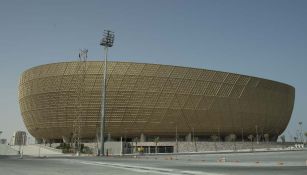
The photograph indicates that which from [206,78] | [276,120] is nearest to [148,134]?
[206,78]

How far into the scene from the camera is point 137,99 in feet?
269

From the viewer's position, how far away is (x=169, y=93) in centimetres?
8312

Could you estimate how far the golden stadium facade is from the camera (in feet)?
265

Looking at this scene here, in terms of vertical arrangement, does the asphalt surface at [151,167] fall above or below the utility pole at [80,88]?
below

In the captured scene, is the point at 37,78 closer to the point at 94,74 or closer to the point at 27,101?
the point at 27,101

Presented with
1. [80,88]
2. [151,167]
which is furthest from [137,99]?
[151,167]

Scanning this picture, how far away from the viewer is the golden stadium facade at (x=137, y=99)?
3182 inches

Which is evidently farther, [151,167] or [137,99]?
[137,99]

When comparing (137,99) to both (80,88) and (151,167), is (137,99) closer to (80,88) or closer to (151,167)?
(80,88)

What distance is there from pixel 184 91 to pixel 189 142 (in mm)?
12329

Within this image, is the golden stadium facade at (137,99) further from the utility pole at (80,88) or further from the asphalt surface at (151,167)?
the asphalt surface at (151,167)

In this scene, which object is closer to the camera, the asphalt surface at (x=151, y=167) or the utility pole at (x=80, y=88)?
the asphalt surface at (x=151, y=167)

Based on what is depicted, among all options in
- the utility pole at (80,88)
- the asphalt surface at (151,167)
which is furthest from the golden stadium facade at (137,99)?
the asphalt surface at (151,167)

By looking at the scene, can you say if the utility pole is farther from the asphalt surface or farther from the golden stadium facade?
the asphalt surface
